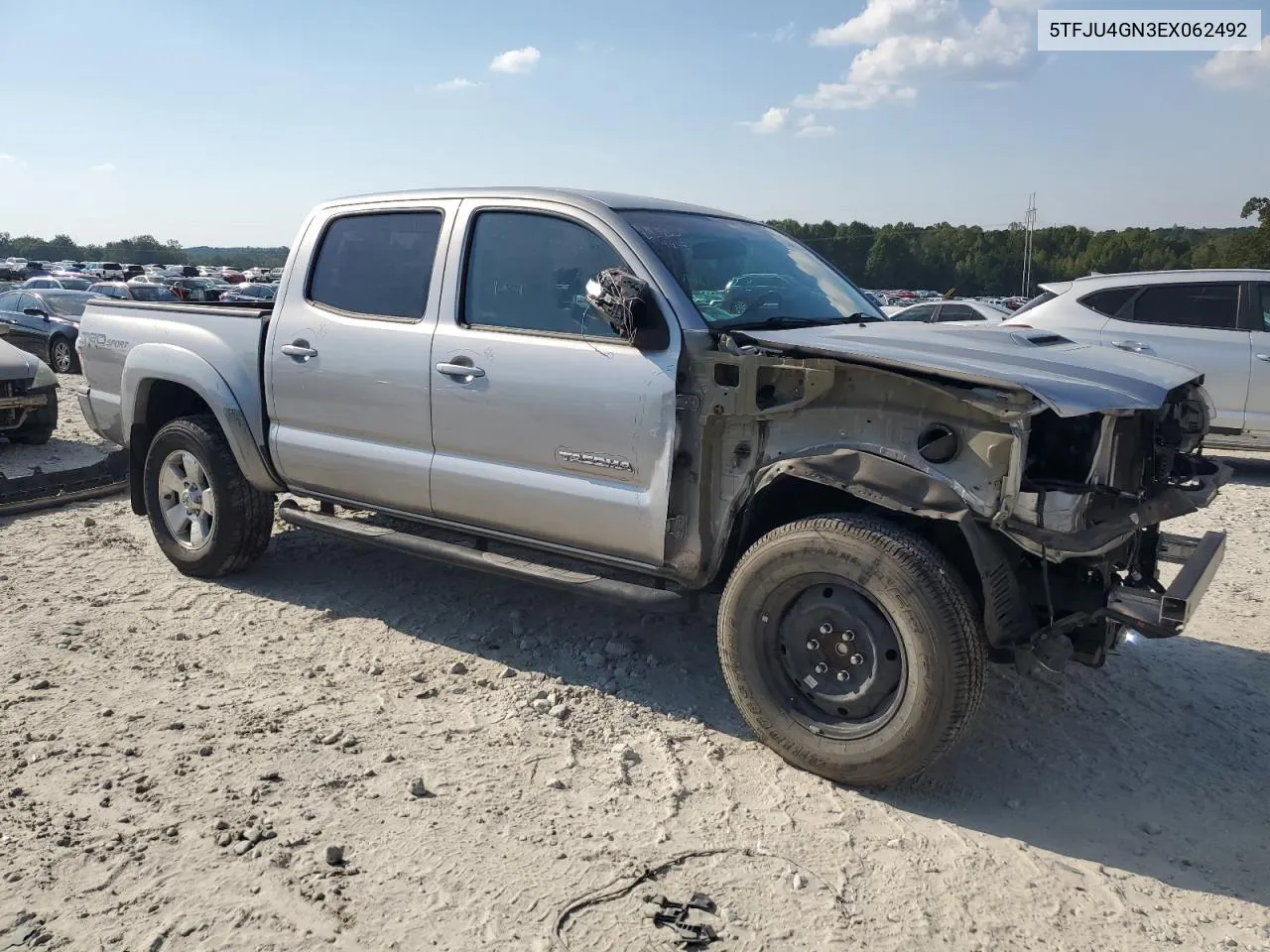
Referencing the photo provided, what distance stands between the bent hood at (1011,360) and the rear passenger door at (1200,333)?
5598 mm

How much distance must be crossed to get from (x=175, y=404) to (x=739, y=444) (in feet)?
12.4

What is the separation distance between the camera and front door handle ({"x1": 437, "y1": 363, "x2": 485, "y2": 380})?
4309 mm

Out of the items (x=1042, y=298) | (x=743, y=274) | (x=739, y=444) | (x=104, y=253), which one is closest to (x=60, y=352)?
(x=1042, y=298)

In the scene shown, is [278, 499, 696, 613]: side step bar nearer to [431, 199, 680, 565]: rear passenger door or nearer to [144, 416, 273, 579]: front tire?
[431, 199, 680, 565]: rear passenger door

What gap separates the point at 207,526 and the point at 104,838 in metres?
2.77

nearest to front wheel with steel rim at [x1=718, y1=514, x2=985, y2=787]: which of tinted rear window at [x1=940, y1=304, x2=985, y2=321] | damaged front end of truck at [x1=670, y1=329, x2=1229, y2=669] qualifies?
damaged front end of truck at [x1=670, y1=329, x2=1229, y2=669]

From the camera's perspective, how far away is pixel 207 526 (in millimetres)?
5699

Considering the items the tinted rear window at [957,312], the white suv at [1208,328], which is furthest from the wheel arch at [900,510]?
the tinted rear window at [957,312]

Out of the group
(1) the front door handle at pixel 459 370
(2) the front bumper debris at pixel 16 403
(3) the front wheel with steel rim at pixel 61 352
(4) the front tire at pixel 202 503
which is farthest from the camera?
(3) the front wheel with steel rim at pixel 61 352

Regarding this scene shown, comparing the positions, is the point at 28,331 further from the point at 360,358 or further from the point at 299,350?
the point at 360,358

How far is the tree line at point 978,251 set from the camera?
7162 centimetres

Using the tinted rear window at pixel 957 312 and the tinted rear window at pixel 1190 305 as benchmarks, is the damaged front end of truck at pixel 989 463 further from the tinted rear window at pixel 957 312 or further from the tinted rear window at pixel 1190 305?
the tinted rear window at pixel 957 312

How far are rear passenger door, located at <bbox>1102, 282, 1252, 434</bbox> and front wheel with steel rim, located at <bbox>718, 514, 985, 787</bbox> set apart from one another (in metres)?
6.46

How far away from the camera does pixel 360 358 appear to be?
4.73 m
